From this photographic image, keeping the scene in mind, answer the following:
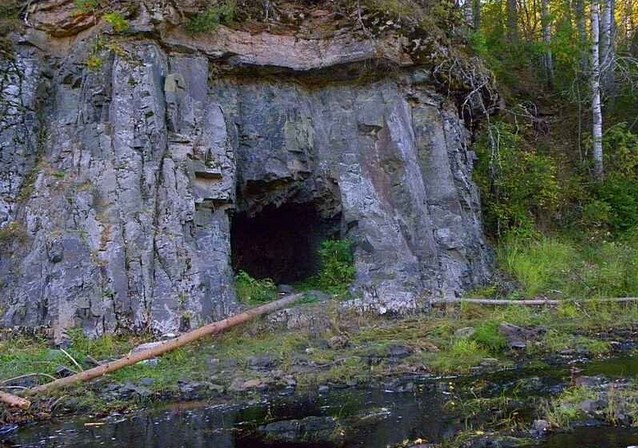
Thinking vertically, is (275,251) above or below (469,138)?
below

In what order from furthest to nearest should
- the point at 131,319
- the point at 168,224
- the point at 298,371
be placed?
the point at 168,224 < the point at 131,319 < the point at 298,371

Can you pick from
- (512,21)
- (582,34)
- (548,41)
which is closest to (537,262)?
(582,34)

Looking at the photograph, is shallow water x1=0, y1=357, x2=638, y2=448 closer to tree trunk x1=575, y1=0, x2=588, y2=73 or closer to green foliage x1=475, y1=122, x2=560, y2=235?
green foliage x1=475, y1=122, x2=560, y2=235

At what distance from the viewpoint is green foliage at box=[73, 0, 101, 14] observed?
11.5 meters

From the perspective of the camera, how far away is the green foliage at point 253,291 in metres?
11.8

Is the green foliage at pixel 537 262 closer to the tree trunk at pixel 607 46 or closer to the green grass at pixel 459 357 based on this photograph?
the green grass at pixel 459 357

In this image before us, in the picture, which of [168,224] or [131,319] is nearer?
[131,319]

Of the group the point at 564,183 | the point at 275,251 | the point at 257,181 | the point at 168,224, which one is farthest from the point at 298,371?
the point at 564,183

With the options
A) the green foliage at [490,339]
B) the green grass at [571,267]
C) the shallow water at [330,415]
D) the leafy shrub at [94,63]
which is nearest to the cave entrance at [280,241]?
the green grass at [571,267]

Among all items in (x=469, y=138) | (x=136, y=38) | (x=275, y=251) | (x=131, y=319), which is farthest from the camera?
(x=469, y=138)

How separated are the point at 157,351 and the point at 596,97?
12.4 metres

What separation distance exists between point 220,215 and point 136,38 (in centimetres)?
348

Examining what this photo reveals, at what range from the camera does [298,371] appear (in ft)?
28.6

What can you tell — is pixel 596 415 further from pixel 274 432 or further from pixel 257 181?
pixel 257 181
